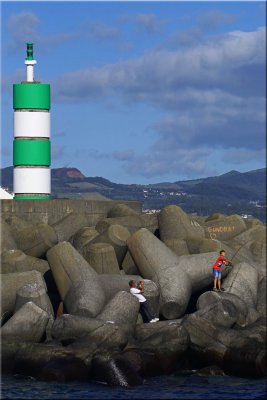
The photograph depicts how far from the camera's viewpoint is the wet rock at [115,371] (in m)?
18.7

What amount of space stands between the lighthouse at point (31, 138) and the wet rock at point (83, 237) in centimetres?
596

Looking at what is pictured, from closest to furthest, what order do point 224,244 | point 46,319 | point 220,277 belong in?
point 46,319 → point 220,277 → point 224,244

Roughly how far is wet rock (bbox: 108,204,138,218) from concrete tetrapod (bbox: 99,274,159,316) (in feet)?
22.0

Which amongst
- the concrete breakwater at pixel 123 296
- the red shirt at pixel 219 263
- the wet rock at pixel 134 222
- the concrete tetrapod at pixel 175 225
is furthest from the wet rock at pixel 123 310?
the wet rock at pixel 134 222

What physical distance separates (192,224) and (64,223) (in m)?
4.12

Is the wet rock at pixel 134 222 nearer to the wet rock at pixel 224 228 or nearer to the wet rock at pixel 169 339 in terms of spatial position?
the wet rock at pixel 224 228

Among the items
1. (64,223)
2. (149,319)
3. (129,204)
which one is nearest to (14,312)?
(149,319)

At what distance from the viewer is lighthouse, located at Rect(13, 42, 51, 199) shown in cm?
3297

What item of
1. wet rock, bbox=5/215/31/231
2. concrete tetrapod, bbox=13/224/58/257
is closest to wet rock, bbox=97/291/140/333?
concrete tetrapod, bbox=13/224/58/257

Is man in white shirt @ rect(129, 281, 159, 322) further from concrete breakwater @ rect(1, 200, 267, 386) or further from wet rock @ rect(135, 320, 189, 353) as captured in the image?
wet rock @ rect(135, 320, 189, 353)

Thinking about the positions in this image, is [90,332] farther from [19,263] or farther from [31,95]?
Result: [31,95]

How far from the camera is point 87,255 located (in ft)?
81.1

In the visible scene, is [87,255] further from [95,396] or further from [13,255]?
[95,396]

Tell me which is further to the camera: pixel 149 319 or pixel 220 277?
pixel 220 277
